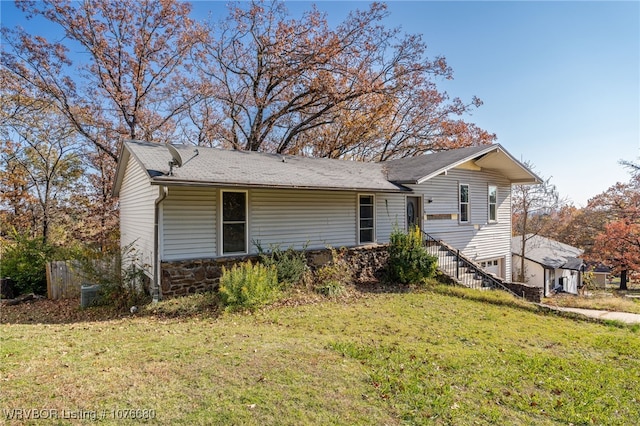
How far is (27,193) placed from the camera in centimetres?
1577

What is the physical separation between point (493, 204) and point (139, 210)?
14.5 metres

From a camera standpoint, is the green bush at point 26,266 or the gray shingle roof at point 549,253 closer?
the green bush at point 26,266

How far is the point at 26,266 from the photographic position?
11.0m

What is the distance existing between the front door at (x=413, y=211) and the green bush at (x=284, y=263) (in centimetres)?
541

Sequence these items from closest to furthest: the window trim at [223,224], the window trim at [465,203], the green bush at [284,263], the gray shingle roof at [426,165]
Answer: the window trim at [223,224]
the green bush at [284,263]
the gray shingle roof at [426,165]
the window trim at [465,203]

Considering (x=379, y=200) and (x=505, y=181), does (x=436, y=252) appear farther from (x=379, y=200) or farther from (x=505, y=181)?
(x=505, y=181)

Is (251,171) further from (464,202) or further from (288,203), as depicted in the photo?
(464,202)

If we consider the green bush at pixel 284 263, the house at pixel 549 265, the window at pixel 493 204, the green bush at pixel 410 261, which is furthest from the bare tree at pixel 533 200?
the green bush at pixel 284 263

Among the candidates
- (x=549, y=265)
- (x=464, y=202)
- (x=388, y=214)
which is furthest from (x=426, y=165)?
(x=549, y=265)

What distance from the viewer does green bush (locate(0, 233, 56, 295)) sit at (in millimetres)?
10875

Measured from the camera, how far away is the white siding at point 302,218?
9266mm

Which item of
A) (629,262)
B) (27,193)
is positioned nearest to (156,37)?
(27,193)

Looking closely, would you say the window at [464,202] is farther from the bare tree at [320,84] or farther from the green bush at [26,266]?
the green bush at [26,266]

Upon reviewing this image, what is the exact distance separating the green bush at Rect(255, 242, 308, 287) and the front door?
17.8 feet
